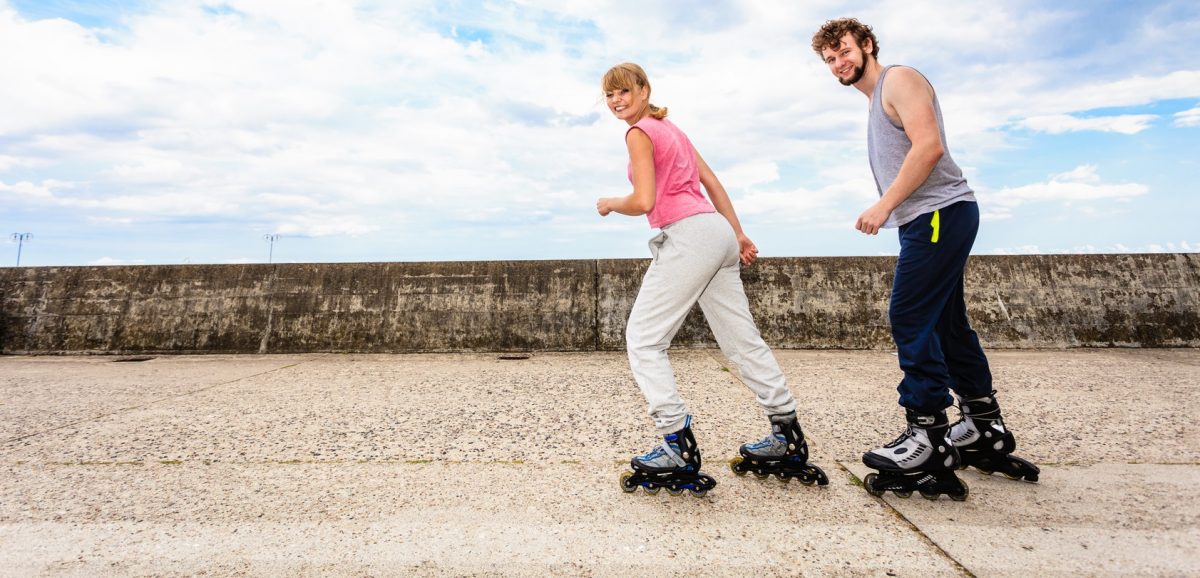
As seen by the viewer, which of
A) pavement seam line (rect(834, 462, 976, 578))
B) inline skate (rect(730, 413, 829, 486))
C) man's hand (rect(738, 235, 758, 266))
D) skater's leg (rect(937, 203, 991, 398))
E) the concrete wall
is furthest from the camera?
the concrete wall

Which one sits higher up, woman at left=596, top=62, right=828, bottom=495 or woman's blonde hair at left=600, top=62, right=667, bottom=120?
woman's blonde hair at left=600, top=62, right=667, bottom=120

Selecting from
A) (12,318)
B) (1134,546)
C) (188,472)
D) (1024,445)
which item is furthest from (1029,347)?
(12,318)

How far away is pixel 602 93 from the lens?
2.38m

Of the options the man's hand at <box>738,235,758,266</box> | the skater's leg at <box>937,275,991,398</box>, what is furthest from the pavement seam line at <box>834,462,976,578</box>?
the man's hand at <box>738,235,758,266</box>

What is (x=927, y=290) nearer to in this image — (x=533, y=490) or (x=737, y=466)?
(x=737, y=466)

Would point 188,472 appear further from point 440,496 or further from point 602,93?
point 602,93

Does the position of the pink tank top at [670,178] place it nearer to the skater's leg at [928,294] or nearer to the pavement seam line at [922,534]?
the skater's leg at [928,294]

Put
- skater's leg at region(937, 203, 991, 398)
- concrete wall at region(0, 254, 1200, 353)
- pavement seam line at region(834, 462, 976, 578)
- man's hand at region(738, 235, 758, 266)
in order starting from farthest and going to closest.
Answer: concrete wall at region(0, 254, 1200, 353) < man's hand at region(738, 235, 758, 266) < skater's leg at region(937, 203, 991, 398) < pavement seam line at region(834, 462, 976, 578)

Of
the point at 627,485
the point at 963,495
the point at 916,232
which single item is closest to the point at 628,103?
the point at 916,232

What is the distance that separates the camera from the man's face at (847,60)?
2285mm

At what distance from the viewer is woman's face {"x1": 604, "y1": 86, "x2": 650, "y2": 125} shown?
2312mm

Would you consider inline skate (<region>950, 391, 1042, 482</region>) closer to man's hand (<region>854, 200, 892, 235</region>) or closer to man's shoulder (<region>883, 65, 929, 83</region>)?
man's hand (<region>854, 200, 892, 235</region>)

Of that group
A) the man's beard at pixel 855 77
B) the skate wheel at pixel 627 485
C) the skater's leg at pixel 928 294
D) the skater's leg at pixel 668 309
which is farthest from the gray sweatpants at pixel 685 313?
the man's beard at pixel 855 77

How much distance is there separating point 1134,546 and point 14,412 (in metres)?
5.39
